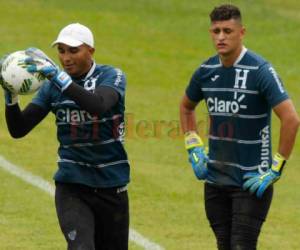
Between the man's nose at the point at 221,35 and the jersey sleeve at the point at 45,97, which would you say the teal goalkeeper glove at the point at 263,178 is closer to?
the man's nose at the point at 221,35

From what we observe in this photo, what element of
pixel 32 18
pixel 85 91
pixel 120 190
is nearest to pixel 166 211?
pixel 120 190

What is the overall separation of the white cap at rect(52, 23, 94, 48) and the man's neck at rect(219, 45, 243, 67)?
3.58 ft

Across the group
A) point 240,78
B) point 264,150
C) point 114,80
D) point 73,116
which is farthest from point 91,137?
point 264,150

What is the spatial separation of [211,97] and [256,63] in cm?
47

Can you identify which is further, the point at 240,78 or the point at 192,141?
the point at 192,141

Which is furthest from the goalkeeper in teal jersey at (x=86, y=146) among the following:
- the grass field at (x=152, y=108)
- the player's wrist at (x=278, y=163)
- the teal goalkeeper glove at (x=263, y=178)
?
the grass field at (x=152, y=108)

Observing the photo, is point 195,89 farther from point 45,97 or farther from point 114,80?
point 45,97

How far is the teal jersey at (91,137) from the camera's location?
9688 millimetres

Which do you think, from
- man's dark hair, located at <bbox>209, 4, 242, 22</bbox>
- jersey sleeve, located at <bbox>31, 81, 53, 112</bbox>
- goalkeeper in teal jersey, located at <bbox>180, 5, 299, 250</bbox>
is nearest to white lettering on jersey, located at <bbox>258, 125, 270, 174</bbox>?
goalkeeper in teal jersey, located at <bbox>180, 5, 299, 250</bbox>

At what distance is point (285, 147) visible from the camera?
941 cm

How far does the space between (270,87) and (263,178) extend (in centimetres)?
71

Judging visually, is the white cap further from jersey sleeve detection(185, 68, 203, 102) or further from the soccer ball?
jersey sleeve detection(185, 68, 203, 102)

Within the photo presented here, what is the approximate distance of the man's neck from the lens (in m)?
9.53

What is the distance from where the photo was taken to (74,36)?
9695 mm
